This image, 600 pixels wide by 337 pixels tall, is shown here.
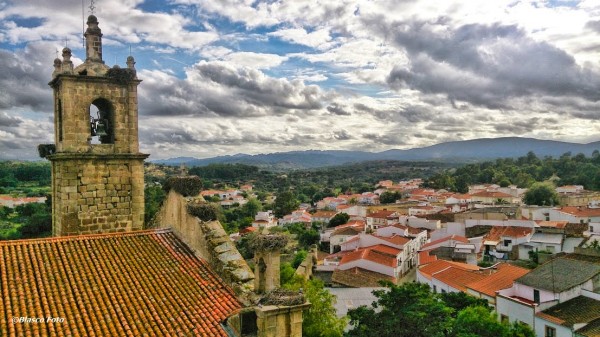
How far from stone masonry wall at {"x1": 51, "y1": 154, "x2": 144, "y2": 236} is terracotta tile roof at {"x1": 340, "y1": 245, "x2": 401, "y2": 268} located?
2692 cm

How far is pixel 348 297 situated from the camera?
2917cm

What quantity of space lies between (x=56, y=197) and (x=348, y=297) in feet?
71.4

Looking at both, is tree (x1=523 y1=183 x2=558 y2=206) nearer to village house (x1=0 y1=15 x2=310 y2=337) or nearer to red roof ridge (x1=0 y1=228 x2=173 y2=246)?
village house (x1=0 y1=15 x2=310 y2=337)

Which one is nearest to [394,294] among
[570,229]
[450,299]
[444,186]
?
[450,299]

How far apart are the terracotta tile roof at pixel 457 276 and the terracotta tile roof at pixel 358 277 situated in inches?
189

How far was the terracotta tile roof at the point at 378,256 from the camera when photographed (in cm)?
3566

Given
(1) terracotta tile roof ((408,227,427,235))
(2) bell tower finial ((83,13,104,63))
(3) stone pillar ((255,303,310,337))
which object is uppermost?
(2) bell tower finial ((83,13,104,63))

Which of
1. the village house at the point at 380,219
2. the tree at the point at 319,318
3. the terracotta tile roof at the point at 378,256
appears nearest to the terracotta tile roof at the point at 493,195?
the village house at the point at 380,219

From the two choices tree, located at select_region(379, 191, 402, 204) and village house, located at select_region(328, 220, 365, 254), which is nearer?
village house, located at select_region(328, 220, 365, 254)

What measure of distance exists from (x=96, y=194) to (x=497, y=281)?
2314 centimetres

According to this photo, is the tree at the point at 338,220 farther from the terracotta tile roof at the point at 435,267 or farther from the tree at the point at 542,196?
the terracotta tile roof at the point at 435,267

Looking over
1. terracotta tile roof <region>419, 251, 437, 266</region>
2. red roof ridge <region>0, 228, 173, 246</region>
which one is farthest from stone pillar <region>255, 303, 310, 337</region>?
terracotta tile roof <region>419, 251, 437, 266</region>

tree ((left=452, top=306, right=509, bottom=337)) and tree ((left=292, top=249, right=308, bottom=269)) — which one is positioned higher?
tree ((left=452, top=306, right=509, bottom=337))

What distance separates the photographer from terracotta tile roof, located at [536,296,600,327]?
68.1 ft
